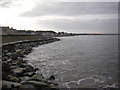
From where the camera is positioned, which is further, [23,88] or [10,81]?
[10,81]

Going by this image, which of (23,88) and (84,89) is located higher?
(23,88)

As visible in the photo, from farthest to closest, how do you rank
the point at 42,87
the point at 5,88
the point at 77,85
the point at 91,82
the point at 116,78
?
A: the point at 116,78 → the point at 91,82 → the point at 77,85 → the point at 42,87 → the point at 5,88

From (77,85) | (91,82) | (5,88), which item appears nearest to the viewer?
(5,88)

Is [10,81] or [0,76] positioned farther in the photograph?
[0,76]

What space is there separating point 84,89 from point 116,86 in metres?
2.49

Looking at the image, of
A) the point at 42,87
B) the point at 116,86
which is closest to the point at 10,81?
the point at 42,87

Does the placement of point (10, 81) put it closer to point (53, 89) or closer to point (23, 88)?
point (23, 88)

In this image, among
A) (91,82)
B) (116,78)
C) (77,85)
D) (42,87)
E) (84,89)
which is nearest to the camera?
(42,87)

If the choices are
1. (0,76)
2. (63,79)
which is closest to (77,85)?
(63,79)

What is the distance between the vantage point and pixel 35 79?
489 inches

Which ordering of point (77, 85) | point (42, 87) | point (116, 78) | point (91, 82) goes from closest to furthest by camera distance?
point (42, 87) < point (77, 85) < point (91, 82) < point (116, 78)

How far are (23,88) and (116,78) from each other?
8.79 meters

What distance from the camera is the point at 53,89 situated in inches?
442

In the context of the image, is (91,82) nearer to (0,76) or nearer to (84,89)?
(84,89)
